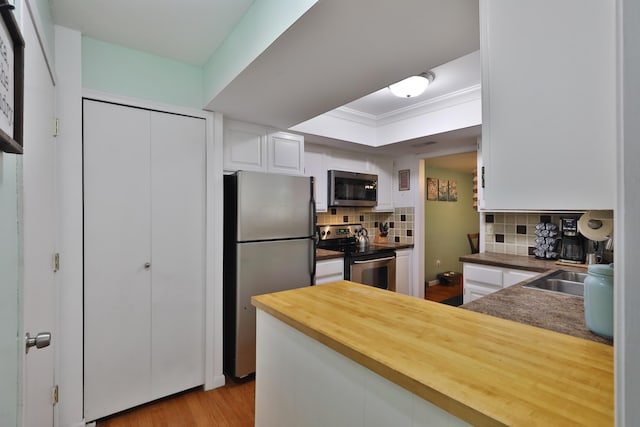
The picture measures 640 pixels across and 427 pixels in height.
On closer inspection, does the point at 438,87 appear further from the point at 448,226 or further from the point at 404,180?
the point at 448,226

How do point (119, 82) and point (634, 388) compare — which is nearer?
point (634, 388)

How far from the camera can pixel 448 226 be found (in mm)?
5633

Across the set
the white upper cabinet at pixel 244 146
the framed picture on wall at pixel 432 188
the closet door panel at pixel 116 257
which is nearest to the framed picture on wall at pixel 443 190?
the framed picture on wall at pixel 432 188

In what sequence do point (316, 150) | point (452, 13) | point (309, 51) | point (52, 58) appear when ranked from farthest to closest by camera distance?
point (316, 150)
point (52, 58)
point (309, 51)
point (452, 13)

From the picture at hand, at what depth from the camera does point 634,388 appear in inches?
13.6

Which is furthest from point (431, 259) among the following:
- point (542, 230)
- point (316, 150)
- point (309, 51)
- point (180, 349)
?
point (309, 51)

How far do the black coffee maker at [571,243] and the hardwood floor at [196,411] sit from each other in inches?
107

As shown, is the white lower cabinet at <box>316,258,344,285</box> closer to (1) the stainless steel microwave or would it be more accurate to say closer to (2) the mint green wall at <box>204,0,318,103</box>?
(1) the stainless steel microwave

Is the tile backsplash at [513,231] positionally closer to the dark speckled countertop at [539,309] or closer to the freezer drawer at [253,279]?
the dark speckled countertop at [539,309]

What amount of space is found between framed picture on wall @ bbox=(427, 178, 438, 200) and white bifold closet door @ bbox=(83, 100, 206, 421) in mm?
3897

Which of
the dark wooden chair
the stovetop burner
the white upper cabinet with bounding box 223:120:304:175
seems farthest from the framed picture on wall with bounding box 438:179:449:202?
Answer: the white upper cabinet with bounding box 223:120:304:175

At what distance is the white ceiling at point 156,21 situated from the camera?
1532mm

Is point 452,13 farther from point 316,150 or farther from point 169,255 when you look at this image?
point 316,150

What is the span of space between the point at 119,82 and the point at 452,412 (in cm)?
232
